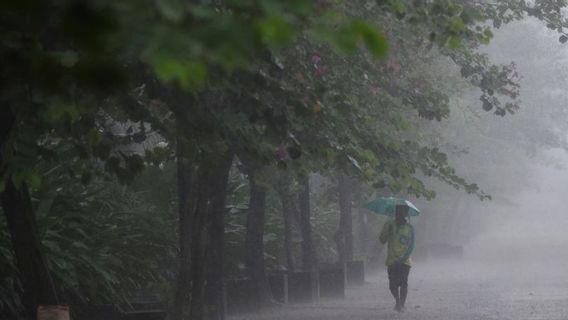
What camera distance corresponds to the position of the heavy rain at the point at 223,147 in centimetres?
238

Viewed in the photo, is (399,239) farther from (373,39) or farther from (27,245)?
(373,39)

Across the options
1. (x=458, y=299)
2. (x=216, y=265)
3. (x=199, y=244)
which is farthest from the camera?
(x=458, y=299)

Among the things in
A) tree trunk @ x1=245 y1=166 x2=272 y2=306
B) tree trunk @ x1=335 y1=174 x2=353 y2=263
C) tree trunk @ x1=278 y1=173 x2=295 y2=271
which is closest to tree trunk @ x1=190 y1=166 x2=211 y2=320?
tree trunk @ x1=245 y1=166 x2=272 y2=306

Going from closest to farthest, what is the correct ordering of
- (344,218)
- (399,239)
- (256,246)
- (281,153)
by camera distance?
(281,153) → (399,239) → (256,246) → (344,218)

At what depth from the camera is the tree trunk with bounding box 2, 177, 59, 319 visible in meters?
8.85

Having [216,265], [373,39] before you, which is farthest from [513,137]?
[373,39]

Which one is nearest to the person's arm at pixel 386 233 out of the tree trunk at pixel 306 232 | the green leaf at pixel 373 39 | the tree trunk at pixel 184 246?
the tree trunk at pixel 184 246

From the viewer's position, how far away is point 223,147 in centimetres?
861

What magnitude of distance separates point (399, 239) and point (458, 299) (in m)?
5.00

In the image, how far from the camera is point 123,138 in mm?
9109

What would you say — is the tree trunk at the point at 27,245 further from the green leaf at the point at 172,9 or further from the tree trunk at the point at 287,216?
the tree trunk at the point at 287,216

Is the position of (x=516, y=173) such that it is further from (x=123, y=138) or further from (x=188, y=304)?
(x=123, y=138)

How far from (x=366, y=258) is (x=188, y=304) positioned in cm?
2498

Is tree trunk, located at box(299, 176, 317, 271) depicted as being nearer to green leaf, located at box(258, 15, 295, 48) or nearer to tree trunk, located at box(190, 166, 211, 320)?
tree trunk, located at box(190, 166, 211, 320)
